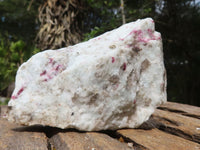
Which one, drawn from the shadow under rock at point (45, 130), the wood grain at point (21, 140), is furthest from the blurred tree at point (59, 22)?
the wood grain at point (21, 140)

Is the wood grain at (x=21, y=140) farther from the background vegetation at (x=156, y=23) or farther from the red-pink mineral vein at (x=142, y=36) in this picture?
the background vegetation at (x=156, y=23)

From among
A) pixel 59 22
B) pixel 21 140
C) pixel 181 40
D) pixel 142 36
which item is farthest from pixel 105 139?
pixel 59 22

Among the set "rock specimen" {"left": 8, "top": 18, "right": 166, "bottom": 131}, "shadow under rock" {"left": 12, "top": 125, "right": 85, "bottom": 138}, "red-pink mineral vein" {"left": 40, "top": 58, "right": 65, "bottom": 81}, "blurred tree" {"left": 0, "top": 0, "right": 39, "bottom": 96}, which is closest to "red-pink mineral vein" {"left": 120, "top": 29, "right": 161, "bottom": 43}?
"rock specimen" {"left": 8, "top": 18, "right": 166, "bottom": 131}

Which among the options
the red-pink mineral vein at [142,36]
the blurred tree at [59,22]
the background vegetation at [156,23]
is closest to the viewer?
the red-pink mineral vein at [142,36]

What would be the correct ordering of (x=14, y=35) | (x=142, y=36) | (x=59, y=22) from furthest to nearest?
(x=14, y=35) → (x=59, y=22) → (x=142, y=36)

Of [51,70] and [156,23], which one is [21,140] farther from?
[156,23]

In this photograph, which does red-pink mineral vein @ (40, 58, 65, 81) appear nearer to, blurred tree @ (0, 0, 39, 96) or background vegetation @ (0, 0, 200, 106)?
background vegetation @ (0, 0, 200, 106)

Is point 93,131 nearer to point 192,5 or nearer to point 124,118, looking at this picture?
point 124,118
